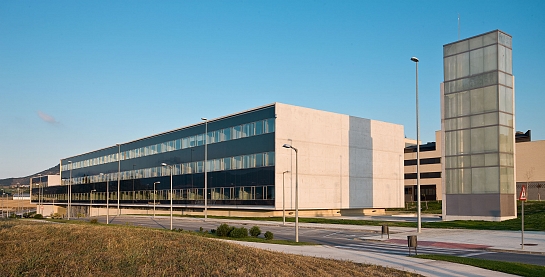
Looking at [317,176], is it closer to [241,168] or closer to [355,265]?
[241,168]

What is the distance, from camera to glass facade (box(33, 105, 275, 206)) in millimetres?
67688

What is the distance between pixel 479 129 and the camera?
4834cm

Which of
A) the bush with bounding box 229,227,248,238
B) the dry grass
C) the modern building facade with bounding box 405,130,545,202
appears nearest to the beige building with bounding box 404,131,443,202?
the modern building facade with bounding box 405,130,545,202

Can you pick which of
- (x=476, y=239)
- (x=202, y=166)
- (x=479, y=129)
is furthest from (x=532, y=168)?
(x=476, y=239)

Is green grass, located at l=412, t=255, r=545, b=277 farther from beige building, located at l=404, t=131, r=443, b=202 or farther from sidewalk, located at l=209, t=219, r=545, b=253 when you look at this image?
beige building, located at l=404, t=131, r=443, b=202

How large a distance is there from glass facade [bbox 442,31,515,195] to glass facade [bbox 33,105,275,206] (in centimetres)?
2391

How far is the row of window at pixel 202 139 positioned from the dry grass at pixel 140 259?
46163 millimetres

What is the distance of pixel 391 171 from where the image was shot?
8250cm

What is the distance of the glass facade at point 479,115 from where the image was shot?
154ft

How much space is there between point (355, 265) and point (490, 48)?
3676 cm

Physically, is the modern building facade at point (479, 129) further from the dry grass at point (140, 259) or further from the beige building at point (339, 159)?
the dry grass at point (140, 259)

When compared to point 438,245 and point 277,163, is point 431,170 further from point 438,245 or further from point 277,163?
point 438,245

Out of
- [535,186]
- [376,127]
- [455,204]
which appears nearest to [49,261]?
[455,204]

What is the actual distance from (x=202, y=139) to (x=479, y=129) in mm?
45084
